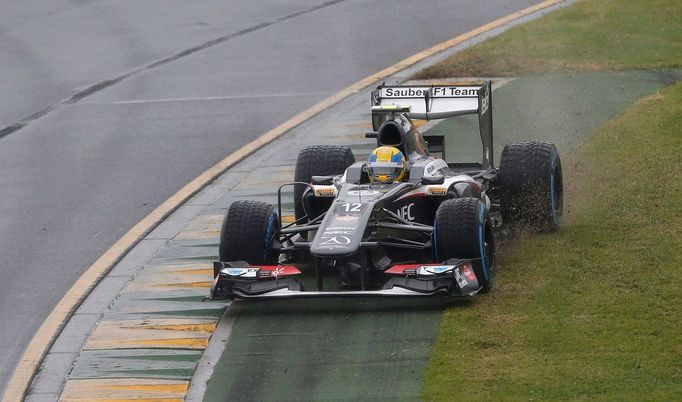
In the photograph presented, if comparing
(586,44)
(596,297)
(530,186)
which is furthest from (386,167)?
(586,44)

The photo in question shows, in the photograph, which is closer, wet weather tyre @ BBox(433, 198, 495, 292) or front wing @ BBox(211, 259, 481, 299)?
front wing @ BBox(211, 259, 481, 299)

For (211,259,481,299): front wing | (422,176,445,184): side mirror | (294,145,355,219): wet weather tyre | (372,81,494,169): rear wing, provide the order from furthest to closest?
1. (372,81,494,169): rear wing
2. (294,145,355,219): wet weather tyre
3. (422,176,445,184): side mirror
4. (211,259,481,299): front wing

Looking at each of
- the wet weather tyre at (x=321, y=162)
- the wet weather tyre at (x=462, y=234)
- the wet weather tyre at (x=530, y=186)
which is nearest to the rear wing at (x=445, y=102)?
the wet weather tyre at (x=321, y=162)

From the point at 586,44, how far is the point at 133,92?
316 inches

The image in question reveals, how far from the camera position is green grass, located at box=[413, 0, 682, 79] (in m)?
23.8

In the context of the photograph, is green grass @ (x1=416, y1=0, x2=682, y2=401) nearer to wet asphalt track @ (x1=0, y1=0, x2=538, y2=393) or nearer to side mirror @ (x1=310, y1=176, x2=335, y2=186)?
side mirror @ (x1=310, y1=176, x2=335, y2=186)

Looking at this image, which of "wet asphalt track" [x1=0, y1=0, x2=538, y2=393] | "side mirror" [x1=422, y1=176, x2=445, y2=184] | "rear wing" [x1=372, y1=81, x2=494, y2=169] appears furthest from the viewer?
"wet asphalt track" [x1=0, y1=0, x2=538, y2=393]

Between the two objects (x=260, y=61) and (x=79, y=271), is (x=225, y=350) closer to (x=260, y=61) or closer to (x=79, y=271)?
(x=79, y=271)

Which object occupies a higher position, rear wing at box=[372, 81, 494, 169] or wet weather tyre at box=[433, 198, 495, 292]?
rear wing at box=[372, 81, 494, 169]

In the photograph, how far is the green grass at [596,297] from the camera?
11.5m

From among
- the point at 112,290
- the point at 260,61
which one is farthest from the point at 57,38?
the point at 112,290

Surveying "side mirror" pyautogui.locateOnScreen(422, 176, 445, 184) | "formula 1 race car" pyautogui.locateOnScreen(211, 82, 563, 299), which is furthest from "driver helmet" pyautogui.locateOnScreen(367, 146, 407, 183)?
"side mirror" pyautogui.locateOnScreen(422, 176, 445, 184)

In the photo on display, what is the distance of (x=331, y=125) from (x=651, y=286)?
29.0ft

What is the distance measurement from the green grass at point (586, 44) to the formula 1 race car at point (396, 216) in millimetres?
7780
